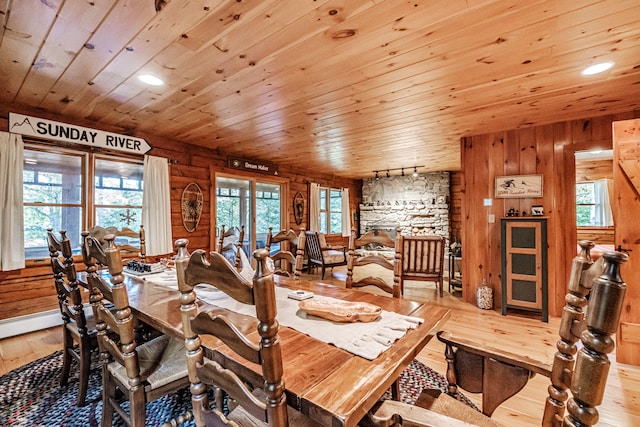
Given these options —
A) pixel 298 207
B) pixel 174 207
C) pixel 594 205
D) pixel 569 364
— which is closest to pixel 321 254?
pixel 298 207

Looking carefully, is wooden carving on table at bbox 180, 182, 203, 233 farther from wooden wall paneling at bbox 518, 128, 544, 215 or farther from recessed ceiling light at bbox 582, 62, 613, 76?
recessed ceiling light at bbox 582, 62, 613, 76

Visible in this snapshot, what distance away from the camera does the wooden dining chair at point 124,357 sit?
1.19 meters

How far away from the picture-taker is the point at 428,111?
10.2 feet

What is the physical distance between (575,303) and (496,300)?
11.5 feet

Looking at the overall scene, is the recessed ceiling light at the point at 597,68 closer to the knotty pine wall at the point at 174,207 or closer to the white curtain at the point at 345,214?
the knotty pine wall at the point at 174,207

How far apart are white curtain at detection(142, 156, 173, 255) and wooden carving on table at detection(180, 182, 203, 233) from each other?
12.7 inches

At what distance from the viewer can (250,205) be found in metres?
5.51

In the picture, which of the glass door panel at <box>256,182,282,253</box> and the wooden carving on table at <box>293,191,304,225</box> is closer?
the glass door panel at <box>256,182,282,253</box>

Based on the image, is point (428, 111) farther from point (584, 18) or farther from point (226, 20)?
point (226, 20)

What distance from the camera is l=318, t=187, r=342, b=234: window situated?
24.7ft

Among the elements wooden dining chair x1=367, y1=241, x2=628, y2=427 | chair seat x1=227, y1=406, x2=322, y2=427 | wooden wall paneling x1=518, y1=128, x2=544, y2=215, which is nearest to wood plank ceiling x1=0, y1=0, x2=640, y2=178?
wooden wall paneling x1=518, y1=128, x2=544, y2=215

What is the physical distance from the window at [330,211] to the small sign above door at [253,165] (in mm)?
1827

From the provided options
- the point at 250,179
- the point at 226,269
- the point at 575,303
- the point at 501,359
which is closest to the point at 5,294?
the point at 250,179

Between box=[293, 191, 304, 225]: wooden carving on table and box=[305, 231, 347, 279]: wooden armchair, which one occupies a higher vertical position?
box=[293, 191, 304, 225]: wooden carving on table
